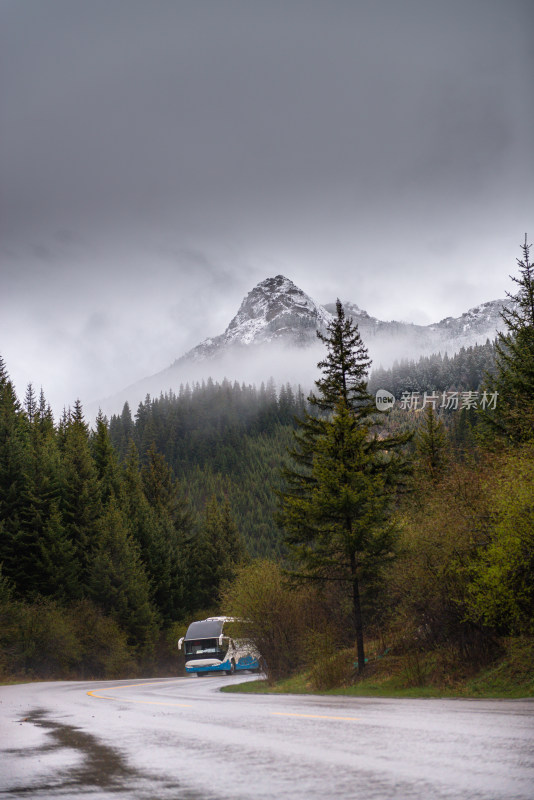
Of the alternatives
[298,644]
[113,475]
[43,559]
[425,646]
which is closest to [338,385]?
[298,644]

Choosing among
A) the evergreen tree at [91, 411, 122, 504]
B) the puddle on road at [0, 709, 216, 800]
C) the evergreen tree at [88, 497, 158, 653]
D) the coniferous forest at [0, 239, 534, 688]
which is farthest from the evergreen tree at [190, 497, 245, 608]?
the puddle on road at [0, 709, 216, 800]

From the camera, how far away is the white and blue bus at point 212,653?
39312 mm

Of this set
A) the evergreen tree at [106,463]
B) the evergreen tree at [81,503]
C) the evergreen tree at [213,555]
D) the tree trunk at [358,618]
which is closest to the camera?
the tree trunk at [358,618]

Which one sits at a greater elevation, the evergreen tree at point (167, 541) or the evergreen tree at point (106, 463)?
the evergreen tree at point (106, 463)

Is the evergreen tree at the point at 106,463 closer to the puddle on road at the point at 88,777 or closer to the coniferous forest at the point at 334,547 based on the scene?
the coniferous forest at the point at 334,547

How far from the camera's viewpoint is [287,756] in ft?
22.0

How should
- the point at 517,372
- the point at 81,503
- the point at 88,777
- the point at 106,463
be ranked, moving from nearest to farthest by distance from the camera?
1. the point at 88,777
2. the point at 517,372
3. the point at 81,503
4. the point at 106,463

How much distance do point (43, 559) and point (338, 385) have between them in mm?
27927

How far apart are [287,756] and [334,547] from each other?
58.4ft

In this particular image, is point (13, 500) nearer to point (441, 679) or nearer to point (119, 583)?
point (119, 583)

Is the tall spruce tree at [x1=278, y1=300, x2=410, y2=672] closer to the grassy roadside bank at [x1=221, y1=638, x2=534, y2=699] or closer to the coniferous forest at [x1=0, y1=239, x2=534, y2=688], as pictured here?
the coniferous forest at [x1=0, y1=239, x2=534, y2=688]

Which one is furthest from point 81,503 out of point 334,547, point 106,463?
point 334,547

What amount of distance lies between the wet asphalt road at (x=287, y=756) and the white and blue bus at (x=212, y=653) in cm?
2921

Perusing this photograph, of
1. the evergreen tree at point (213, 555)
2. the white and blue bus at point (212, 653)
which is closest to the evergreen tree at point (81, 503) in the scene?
the white and blue bus at point (212, 653)
